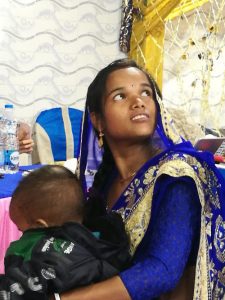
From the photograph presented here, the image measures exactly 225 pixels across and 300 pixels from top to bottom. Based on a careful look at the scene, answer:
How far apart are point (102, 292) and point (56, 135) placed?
2.09 metres

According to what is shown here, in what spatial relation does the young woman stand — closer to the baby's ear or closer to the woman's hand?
the baby's ear

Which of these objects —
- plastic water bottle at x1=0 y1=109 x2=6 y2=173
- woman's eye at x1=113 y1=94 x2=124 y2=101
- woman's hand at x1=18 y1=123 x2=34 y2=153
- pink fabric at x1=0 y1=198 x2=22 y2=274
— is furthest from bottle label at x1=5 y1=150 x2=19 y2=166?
woman's eye at x1=113 y1=94 x2=124 y2=101

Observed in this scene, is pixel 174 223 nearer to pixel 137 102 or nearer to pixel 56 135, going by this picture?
pixel 137 102

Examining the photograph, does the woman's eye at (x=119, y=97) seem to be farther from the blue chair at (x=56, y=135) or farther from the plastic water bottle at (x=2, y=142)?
the blue chair at (x=56, y=135)

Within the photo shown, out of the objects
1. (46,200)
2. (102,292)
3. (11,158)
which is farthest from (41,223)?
(11,158)

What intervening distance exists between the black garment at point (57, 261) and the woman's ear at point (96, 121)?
1.12ft

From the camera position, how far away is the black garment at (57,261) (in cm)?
69

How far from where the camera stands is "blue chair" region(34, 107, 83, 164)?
269 centimetres

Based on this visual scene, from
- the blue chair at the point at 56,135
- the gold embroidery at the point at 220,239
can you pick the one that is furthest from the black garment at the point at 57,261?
the blue chair at the point at 56,135

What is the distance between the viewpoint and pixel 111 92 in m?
0.95

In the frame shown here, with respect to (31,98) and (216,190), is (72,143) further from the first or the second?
(216,190)

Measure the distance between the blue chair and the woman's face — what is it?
1.74 meters

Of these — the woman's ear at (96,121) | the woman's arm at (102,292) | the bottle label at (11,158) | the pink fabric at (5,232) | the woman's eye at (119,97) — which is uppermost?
the woman's eye at (119,97)

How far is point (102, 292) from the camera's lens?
710mm
